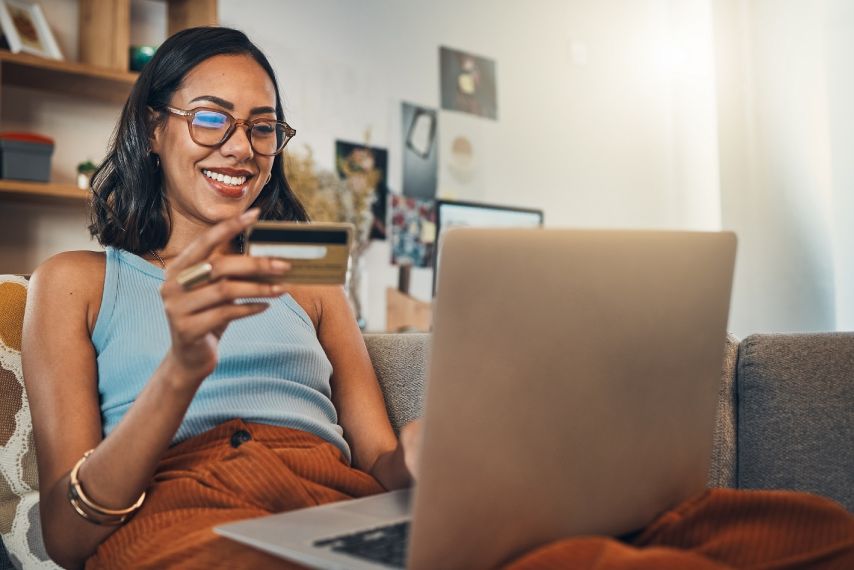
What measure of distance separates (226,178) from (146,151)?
6.2 inches

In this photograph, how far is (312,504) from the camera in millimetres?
992

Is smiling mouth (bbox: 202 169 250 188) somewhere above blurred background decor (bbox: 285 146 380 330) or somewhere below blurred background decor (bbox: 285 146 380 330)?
below

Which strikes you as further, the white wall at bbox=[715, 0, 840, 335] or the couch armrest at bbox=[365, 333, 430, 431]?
the white wall at bbox=[715, 0, 840, 335]

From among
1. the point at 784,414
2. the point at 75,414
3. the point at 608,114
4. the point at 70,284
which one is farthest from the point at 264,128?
the point at 608,114

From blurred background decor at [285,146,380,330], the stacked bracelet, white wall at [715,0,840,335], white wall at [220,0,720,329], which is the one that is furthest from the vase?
the stacked bracelet

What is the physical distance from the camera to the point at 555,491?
2.29ft

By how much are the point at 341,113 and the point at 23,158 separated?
1282 mm

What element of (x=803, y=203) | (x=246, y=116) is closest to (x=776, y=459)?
(x=246, y=116)

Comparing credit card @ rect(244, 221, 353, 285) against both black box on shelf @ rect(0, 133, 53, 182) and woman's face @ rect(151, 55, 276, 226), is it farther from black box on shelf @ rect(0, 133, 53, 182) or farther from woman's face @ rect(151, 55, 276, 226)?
black box on shelf @ rect(0, 133, 53, 182)

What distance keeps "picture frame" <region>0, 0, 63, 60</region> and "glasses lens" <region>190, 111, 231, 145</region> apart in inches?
65.6

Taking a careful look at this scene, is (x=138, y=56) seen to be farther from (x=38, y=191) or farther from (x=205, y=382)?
(x=205, y=382)

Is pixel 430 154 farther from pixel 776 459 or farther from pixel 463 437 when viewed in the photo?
pixel 463 437

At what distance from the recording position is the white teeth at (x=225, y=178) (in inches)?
48.5

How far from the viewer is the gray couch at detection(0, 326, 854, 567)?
1.21m
